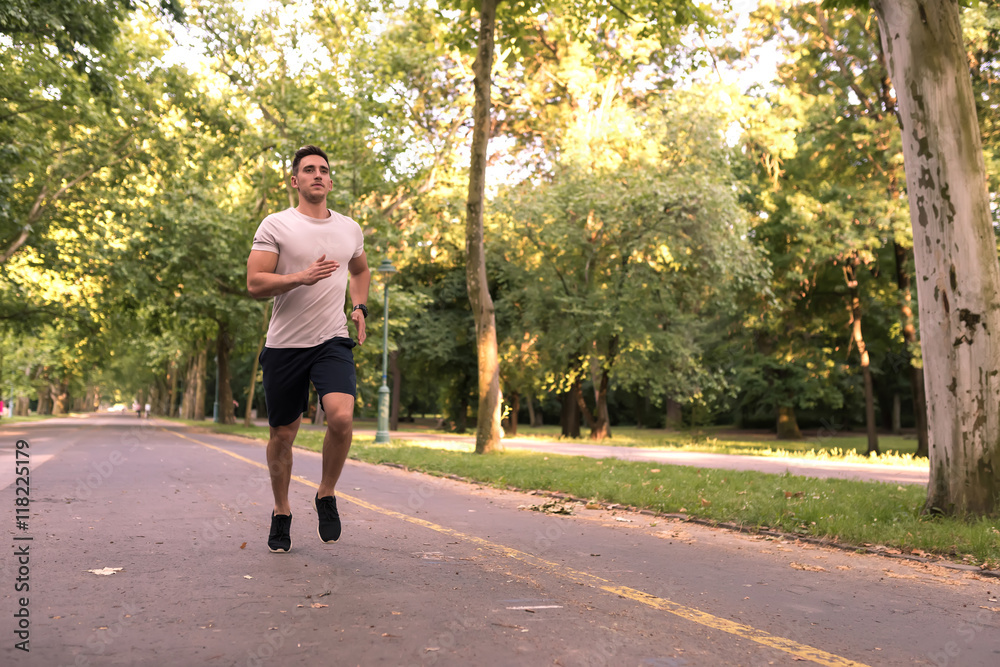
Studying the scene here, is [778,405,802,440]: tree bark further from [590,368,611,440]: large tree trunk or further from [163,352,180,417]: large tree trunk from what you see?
[163,352,180,417]: large tree trunk

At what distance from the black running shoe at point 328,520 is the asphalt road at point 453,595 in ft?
0.48

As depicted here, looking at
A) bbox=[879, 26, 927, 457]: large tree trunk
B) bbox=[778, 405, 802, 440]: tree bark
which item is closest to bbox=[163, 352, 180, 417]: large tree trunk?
bbox=[778, 405, 802, 440]: tree bark

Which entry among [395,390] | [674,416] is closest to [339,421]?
[395,390]

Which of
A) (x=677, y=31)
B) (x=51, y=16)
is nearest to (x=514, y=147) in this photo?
(x=677, y=31)

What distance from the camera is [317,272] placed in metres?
4.85

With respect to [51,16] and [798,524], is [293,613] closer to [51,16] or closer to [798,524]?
[798,524]

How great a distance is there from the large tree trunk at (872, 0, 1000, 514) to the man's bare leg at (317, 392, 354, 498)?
5445 mm

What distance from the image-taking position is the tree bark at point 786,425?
3897cm

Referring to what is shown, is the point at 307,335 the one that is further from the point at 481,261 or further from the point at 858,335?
the point at 858,335

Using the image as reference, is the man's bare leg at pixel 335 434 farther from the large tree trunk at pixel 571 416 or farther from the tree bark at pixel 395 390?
the tree bark at pixel 395 390

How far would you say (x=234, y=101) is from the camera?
3186 centimetres

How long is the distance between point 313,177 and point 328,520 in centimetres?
213

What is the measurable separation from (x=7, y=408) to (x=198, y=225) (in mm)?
38375

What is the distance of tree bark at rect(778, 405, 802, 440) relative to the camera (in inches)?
1534
